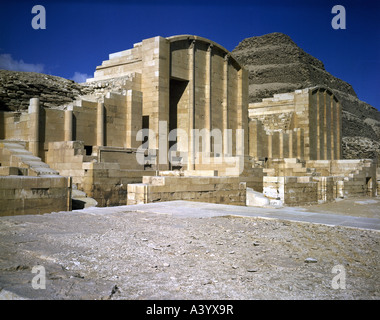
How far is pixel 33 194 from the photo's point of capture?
27.0 ft

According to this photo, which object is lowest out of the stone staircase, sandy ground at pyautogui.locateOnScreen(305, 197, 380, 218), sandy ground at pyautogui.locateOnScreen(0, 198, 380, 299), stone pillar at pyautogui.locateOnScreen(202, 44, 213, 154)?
sandy ground at pyautogui.locateOnScreen(305, 197, 380, 218)

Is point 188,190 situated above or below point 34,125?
below

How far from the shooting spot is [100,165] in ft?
40.3

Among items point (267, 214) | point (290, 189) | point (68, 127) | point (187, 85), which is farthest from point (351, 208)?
point (68, 127)

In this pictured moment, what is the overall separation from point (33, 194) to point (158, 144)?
10.9m

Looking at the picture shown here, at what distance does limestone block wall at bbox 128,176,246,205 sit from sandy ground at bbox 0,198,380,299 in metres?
3.48

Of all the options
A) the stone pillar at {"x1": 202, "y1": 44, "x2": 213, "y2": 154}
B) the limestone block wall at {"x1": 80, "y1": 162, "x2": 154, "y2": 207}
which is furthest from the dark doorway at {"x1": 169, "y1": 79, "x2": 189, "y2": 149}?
the limestone block wall at {"x1": 80, "y1": 162, "x2": 154, "y2": 207}

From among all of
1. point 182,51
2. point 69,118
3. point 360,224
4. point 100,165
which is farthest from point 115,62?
point 360,224

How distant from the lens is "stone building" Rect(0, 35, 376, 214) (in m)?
10.8

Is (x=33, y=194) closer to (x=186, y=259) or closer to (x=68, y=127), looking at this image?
(x=186, y=259)

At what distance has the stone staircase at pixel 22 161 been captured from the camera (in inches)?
426

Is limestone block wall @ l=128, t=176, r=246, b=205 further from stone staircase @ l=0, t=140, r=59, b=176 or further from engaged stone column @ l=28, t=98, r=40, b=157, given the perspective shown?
engaged stone column @ l=28, t=98, r=40, b=157

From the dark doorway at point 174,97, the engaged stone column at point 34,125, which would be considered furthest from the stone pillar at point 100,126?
the dark doorway at point 174,97

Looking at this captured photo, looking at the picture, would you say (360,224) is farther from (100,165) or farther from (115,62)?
(115,62)
